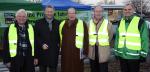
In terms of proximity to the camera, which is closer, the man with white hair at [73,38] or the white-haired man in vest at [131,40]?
the white-haired man in vest at [131,40]

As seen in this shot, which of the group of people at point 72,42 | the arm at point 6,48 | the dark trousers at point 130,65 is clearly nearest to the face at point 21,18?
the group of people at point 72,42

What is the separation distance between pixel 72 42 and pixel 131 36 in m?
1.17

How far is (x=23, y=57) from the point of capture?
7.65 metres

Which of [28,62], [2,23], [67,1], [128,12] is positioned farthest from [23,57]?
[67,1]

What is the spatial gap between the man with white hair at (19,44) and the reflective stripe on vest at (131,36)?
1727 mm

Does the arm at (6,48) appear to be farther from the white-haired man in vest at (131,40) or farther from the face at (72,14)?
the white-haired man in vest at (131,40)

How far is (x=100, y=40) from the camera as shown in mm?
8047

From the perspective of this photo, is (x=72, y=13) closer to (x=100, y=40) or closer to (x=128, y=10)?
(x=100, y=40)

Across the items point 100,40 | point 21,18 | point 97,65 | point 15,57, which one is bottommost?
point 97,65

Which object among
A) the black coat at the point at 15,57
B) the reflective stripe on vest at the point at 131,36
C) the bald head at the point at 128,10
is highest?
the bald head at the point at 128,10

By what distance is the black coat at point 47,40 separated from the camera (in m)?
7.95

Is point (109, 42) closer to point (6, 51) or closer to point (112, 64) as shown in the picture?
point (6, 51)

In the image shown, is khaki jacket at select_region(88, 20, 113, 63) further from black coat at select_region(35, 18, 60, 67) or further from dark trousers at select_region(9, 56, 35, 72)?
dark trousers at select_region(9, 56, 35, 72)

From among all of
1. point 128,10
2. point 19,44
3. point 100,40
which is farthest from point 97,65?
Answer: point 19,44
